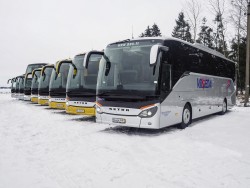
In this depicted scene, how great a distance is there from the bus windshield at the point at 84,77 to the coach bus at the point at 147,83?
3098 mm

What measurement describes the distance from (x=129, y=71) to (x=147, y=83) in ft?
2.36

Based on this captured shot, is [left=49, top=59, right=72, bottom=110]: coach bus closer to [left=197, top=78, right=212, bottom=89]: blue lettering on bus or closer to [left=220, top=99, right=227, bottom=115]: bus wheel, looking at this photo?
[left=197, top=78, right=212, bottom=89]: blue lettering on bus

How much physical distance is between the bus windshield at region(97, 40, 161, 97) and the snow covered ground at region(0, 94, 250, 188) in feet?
4.71

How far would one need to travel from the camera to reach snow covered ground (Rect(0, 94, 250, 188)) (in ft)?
14.9

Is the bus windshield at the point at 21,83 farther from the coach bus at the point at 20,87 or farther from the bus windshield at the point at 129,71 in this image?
the bus windshield at the point at 129,71

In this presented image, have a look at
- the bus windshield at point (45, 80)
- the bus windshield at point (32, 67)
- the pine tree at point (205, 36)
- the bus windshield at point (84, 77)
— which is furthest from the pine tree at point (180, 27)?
the bus windshield at point (84, 77)

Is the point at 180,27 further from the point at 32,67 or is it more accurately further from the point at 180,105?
the point at 180,105

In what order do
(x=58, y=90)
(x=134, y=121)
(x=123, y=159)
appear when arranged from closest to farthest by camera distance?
1. (x=123, y=159)
2. (x=134, y=121)
3. (x=58, y=90)

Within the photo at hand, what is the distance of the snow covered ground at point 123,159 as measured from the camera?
4.53 meters

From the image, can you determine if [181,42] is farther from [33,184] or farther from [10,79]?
[10,79]

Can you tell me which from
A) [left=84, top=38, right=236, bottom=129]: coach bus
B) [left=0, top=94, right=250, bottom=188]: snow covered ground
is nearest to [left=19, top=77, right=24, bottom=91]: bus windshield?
[left=0, top=94, right=250, bottom=188]: snow covered ground

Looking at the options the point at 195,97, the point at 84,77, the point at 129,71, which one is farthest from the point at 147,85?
the point at 84,77

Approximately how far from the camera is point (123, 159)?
19.4 feet

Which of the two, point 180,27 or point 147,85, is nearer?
point 147,85
